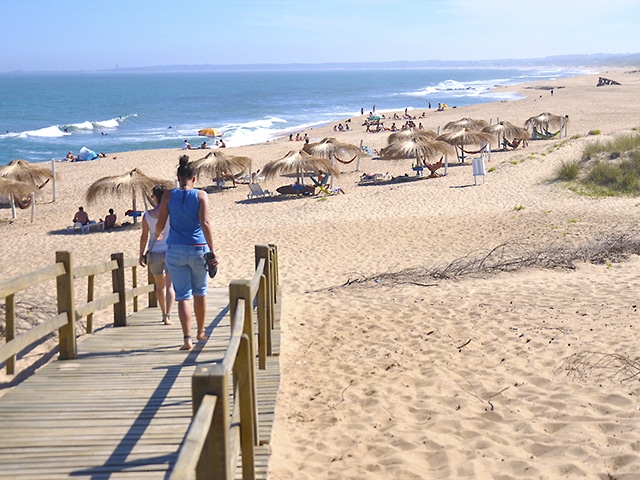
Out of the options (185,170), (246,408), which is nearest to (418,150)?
(185,170)

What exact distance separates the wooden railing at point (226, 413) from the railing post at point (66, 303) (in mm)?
1436

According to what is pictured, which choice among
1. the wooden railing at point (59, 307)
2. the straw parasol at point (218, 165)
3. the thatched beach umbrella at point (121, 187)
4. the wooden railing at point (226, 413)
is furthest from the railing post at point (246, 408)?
the straw parasol at point (218, 165)

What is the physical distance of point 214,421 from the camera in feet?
8.71

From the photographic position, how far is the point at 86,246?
1539cm

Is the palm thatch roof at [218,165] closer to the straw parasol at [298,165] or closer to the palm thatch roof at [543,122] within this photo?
the straw parasol at [298,165]

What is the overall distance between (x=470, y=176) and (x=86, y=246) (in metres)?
11.7

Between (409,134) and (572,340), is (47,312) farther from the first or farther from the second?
(409,134)

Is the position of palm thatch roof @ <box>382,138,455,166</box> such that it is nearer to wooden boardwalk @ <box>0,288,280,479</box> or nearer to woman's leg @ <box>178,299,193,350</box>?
wooden boardwalk @ <box>0,288,280,479</box>

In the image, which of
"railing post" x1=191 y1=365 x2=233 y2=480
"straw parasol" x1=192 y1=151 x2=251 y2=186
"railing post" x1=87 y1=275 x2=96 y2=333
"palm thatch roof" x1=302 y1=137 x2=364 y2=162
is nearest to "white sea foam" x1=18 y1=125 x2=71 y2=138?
"straw parasol" x1=192 y1=151 x2=251 y2=186

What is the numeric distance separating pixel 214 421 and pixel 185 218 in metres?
2.63

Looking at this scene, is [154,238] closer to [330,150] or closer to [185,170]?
[185,170]

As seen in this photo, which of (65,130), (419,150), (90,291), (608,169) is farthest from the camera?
→ (65,130)

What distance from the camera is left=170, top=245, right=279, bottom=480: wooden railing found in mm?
2357

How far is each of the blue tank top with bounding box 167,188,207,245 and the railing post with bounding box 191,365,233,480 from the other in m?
2.55
